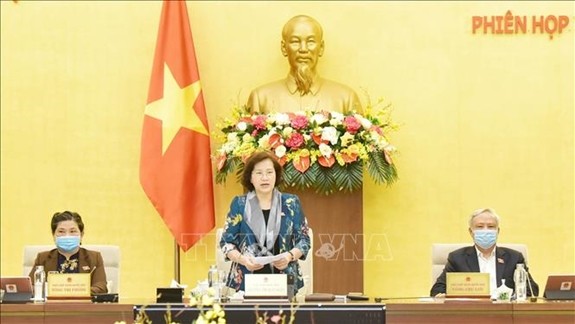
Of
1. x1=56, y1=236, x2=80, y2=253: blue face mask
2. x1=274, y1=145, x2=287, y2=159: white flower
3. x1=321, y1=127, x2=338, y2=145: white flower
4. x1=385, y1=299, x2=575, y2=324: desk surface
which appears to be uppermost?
x1=321, y1=127, x2=338, y2=145: white flower

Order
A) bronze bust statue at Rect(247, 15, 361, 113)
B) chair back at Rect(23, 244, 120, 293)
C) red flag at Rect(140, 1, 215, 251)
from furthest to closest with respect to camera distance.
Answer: red flag at Rect(140, 1, 215, 251) < bronze bust statue at Rect(247, 15, 361, 113) < chair back at Rect(23, 244, 120, 293)

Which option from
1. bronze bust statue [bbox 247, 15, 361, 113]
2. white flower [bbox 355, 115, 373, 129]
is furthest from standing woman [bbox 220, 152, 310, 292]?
bronze bust statue [bbox 247, 15, 361, 113]

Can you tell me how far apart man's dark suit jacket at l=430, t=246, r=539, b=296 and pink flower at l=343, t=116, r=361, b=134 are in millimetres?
1448

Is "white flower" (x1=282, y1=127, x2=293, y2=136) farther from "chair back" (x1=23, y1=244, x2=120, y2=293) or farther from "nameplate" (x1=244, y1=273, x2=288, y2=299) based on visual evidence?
"nameplate" (x1=244, y1=273, x2=288, y2=299)

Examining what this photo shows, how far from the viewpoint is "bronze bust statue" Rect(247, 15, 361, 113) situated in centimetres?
816

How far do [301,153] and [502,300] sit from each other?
Answer: 7.89 ft

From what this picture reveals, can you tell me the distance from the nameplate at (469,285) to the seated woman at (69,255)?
1.95 meters

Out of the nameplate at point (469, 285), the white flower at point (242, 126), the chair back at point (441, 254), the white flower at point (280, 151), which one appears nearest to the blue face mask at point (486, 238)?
the chair back at point (441, 254)

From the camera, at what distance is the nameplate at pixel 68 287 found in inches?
221

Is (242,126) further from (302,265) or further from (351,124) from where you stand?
(302,265)

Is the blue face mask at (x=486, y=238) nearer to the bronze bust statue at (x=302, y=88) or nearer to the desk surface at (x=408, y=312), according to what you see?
the desk surface at (x=408, y=312)

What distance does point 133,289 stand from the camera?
862cm

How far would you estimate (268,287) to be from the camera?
215 inches

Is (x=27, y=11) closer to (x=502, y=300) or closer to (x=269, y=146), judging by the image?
(x=269, y=146)
